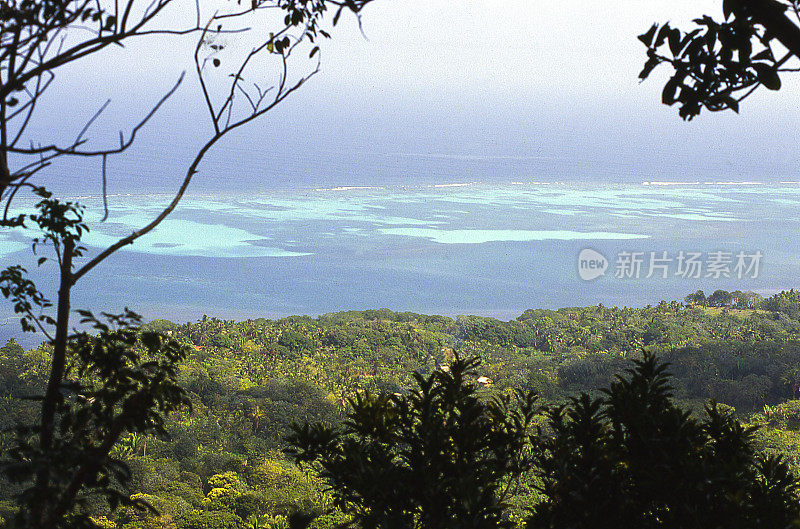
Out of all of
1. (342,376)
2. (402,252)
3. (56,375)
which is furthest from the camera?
(402,252)

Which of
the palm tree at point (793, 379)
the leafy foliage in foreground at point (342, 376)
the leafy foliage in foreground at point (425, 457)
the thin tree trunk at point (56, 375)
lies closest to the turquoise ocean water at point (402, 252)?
the leafy foliage in foreground at point (342, 376)

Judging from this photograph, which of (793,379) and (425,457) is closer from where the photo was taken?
(425,457)

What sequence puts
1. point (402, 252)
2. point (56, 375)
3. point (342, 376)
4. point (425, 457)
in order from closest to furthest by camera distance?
1. point (56, 375)
2. point (425, 457)
3. point (342, 376)
4. point (402, 252)

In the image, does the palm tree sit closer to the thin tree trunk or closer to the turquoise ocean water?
the turquoise ocean water

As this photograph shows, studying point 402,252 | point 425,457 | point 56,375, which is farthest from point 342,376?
point 56,375

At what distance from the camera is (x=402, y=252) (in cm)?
3180

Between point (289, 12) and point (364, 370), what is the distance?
→ 1723cm

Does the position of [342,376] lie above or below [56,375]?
below

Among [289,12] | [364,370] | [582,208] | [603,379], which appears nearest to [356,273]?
[364,370]

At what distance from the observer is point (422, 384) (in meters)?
1.84

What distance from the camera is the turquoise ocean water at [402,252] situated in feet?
89.9

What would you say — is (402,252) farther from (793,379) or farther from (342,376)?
(793,379)

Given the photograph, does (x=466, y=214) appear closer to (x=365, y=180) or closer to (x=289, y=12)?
(x=365, y=180)

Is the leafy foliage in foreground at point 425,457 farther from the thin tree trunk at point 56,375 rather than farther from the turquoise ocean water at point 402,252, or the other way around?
the turquoise ocean water at point 402,252
